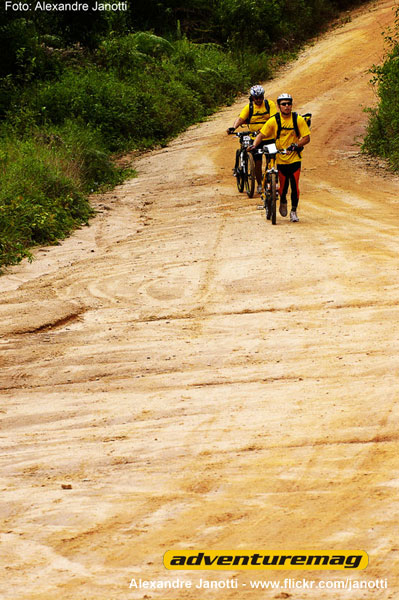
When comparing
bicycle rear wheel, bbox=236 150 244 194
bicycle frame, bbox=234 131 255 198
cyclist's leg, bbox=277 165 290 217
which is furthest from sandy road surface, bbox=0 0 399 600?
bicycle rear wheel, bbox=236 150 244 194

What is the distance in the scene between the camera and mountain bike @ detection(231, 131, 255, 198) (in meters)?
14.4

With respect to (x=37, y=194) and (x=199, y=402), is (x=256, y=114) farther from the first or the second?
(x=199, y=402)

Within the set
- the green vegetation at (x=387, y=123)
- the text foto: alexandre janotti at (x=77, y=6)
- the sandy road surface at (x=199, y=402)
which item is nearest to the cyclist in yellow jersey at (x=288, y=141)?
the sandy road surface at (x=199, y=402)

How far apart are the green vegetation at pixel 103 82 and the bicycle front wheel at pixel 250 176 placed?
9.50 feet

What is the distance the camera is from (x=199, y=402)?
588cm

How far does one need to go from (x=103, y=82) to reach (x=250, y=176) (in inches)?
404

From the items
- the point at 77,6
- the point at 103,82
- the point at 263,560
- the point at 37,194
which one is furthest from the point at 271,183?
the point at 77,6

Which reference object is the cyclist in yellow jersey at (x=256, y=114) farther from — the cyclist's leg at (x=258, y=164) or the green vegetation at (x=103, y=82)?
→ the green vegetation at (x=103, y=82)

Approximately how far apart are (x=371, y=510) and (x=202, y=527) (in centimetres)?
84

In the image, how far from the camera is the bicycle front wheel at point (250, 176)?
47.8 feet

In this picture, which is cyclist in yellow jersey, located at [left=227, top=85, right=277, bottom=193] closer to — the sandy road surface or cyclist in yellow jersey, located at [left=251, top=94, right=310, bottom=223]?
cyclist in yellow jersey, located at [left=251, top=94, right=310, bottom=223]

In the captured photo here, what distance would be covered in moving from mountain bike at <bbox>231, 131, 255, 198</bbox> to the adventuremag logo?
11165 millimetres

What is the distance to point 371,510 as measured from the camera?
413cm

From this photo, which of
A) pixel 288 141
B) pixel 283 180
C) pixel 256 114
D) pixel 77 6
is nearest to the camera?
pixel 288 141
